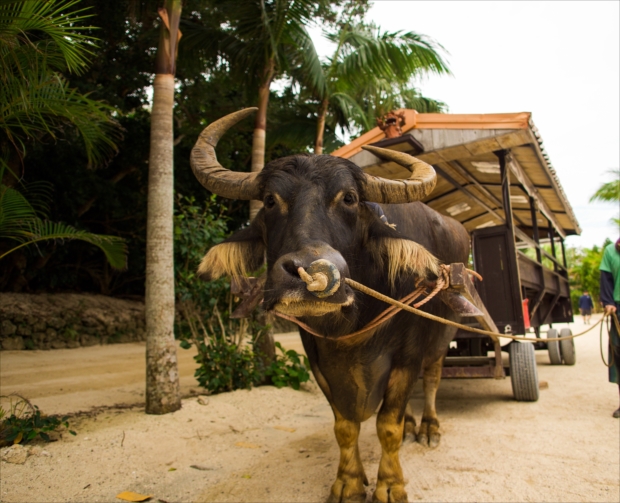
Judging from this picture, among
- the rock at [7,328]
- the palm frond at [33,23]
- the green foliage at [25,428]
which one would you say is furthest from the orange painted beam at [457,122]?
the rock at [7,328]

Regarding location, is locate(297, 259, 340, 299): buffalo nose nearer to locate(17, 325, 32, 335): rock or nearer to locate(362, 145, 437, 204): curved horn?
locate(362, 145, 437, 204): curved horn

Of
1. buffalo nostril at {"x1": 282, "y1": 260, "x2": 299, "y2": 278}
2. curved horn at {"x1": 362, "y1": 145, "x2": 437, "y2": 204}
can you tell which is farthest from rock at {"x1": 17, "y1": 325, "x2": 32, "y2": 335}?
buffalo nostril at {"x1": 282, "y1": 260, "x2": 299, "y2": 278}

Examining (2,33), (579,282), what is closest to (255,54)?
(2,33)

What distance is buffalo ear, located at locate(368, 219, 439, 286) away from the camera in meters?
2.49

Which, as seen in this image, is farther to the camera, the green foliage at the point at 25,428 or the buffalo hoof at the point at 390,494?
the green foliage at the point at 25,428

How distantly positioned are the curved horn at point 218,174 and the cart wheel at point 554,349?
23.7 ft

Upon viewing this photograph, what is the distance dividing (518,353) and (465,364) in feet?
1.84

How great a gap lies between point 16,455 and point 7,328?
654 centimetres

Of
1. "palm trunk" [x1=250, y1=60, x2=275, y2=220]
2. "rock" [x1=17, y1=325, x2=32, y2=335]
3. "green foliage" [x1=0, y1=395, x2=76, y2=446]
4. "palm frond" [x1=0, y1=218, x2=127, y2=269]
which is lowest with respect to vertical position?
"green foliage" [x1=0, y1=395, x2=76, y2=446]

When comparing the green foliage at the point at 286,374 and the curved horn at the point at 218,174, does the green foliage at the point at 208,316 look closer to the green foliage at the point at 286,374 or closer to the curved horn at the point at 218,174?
the green foliage at the point at 286,374

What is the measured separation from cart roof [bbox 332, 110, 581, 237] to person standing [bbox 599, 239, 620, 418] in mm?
1263

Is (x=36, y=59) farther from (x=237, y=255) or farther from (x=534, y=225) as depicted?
(x=534, y=225)

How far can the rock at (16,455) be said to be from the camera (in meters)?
3.17

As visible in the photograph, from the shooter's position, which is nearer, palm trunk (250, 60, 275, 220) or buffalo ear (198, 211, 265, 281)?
buffalo ear (198, 211, 265, 281)
